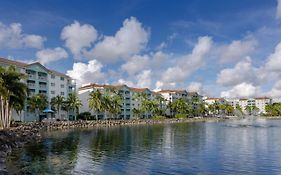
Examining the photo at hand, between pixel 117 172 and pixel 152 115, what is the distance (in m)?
162

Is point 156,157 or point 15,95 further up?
point 15,95

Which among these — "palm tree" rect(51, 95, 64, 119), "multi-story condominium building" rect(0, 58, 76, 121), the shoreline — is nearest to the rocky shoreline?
the shoreline

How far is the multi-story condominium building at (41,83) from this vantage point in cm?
11622

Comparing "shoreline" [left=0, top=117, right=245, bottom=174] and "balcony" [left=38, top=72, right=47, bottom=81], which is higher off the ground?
"balcony" [left=38, top=72, right=47, bottom=81]

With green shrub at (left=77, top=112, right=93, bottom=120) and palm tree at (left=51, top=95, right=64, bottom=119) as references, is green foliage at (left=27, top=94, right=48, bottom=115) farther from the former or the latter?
green shrub at (left=77, top=112, right=93, bottom=120)

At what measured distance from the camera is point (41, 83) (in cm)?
12631

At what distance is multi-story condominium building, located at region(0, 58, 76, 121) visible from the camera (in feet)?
381

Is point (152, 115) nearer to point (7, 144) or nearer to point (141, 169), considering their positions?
point (7, 144)

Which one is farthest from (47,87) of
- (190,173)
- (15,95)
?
(190,173)

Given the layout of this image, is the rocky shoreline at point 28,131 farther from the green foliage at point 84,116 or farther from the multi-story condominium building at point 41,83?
the multi-story condominium building at point 41,83

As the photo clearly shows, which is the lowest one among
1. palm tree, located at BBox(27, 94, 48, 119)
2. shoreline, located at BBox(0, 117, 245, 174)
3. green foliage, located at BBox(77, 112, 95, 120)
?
shoreline, located at BBox(0, 117, 245, 174)

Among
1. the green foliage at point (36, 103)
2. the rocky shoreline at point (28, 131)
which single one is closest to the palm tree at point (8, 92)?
the rocky shoreline at point (28, 131)

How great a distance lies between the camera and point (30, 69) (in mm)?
121562

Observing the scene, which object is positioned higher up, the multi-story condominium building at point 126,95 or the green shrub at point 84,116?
the multi-story condominium building at point 126,95
